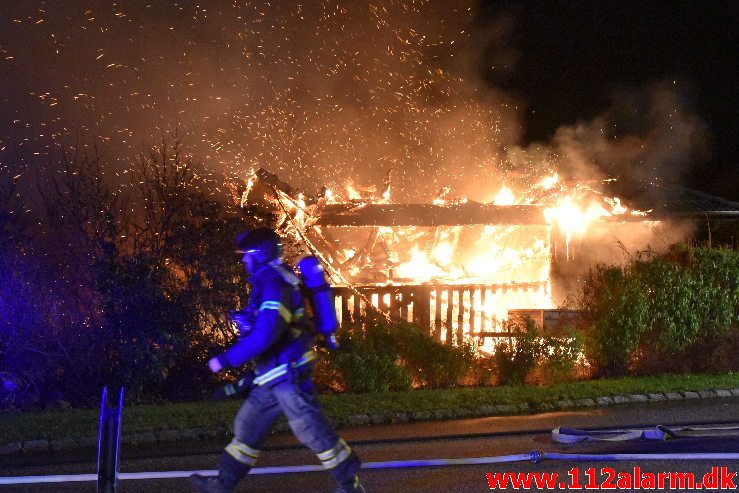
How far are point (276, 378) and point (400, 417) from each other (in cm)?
423

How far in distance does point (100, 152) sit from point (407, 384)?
7.75 m

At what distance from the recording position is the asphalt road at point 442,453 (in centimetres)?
Result: 668

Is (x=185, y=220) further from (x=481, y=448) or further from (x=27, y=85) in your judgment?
(x=27, y=85)

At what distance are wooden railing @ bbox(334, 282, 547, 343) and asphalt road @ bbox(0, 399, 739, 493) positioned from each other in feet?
8.91

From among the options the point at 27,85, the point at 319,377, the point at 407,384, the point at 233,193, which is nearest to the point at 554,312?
the point at 407,384

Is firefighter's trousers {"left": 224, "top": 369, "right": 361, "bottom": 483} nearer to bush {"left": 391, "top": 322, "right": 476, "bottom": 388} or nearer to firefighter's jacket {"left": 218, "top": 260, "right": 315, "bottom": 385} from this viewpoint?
firefighter's jacket {"left": 218, "top": 260, "right": 315, "bottom": 385}

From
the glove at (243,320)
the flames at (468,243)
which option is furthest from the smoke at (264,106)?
the glove at (243,320)

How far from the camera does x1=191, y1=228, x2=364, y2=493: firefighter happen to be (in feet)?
18.3

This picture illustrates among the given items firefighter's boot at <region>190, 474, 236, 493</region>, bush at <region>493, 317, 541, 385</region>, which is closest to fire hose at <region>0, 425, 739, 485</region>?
firefighter's boot at <region>190, 474, 236, 493</region>

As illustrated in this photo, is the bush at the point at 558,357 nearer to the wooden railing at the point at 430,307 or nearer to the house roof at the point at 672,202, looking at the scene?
the wooden railing at the point at 430,307

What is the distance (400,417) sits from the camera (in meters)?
9.60

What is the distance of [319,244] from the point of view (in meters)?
15.9

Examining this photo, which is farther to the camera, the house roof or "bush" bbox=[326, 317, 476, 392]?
the house roof

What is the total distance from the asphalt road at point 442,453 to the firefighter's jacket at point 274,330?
53.1 inches
